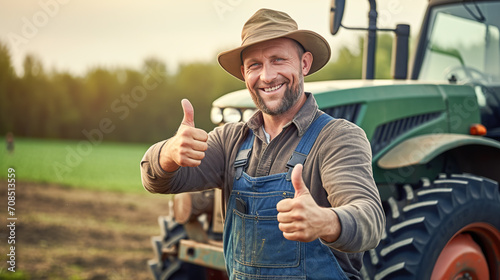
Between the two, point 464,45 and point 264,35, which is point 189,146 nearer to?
point 264,35

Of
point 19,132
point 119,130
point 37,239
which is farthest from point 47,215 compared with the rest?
point 119,130

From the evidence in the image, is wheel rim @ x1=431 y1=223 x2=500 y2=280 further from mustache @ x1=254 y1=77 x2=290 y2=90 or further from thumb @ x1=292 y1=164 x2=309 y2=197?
thumb @ x1=292 y1=164 x2=309 y2=197

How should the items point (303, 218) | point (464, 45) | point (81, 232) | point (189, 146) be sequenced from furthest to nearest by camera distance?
point (81, 232) < point (464, 45) < point (189, 146) < point (303, 218)

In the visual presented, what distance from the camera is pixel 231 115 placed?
11.2 feet

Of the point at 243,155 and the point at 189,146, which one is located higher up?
the point at 189,146

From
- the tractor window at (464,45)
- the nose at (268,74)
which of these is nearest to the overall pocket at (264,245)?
the nose at (268,74)

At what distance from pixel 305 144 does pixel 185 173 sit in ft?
1.69

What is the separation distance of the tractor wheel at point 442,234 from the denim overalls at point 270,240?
2.78 feet

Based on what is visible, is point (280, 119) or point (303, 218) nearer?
point (303, 218)

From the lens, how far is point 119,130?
26.4 meters

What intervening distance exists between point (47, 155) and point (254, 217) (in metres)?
16.6

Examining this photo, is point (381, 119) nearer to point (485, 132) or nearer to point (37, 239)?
point (485, 132)

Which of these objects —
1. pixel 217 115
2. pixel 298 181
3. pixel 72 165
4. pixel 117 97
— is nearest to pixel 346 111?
pixel 217 115

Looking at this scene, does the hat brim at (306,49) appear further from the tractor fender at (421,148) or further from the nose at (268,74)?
the tractor fender at (421,148)
